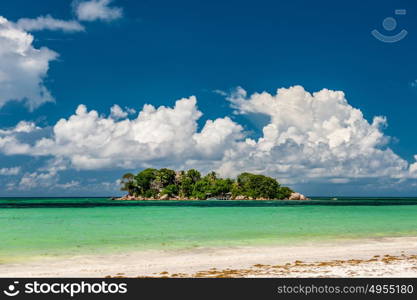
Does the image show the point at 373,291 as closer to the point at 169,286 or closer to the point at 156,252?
the point at 169,286

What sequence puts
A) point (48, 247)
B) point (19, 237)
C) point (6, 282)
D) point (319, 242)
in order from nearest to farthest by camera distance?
1. point (6, 282)
2. point (48, 247)
3. point (319, 242)
4. point (19, 237)

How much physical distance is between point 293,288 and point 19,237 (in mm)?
28323

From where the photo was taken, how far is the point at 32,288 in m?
12.2

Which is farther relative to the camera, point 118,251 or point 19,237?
point 19,237

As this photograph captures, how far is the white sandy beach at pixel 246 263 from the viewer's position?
1628cm

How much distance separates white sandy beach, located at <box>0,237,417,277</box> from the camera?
16281mm

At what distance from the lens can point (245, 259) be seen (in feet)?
69.9

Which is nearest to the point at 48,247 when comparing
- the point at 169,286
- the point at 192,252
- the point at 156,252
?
the point at 156,252

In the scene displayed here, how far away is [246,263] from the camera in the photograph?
19.9 meters

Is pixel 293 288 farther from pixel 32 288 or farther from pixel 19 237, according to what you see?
pixel 19 237

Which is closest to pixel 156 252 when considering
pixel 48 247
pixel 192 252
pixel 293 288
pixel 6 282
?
pixel 192 252

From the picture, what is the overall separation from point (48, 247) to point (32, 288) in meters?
15.8

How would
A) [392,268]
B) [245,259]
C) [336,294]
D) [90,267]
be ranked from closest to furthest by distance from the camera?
[336,294] < [392,268] < [90,267] < [245,259]

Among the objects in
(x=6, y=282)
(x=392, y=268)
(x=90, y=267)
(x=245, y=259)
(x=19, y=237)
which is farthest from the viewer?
(x=19, y=237)
